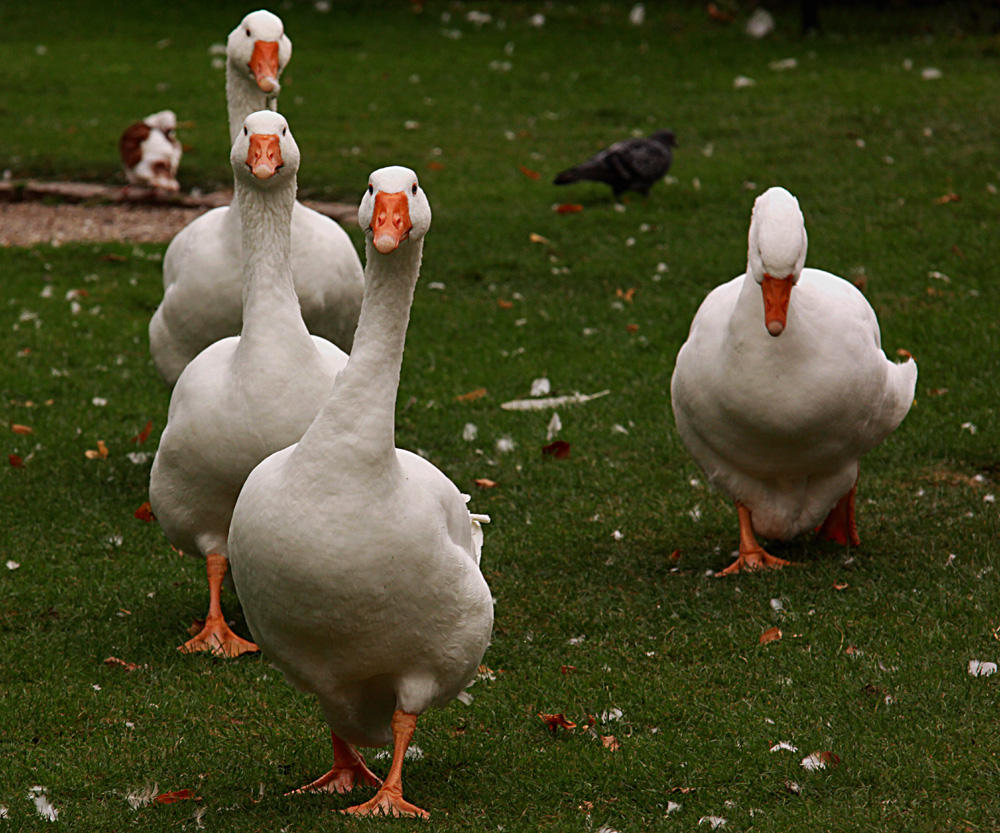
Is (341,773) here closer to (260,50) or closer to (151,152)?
(260,50)

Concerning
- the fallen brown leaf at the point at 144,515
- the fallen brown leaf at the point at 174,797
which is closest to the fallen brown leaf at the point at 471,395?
the fallen brown leaf at the point at 144,515

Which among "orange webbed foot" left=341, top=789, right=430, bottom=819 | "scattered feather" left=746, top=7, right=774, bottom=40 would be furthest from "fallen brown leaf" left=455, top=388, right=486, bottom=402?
"scattered feather" left=746, top=7, right=774, bottom=40

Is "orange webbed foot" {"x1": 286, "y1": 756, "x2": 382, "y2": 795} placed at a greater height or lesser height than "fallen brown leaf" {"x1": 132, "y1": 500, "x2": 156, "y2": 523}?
greater

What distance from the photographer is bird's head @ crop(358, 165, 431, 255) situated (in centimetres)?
341

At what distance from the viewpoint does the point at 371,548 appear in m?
3.48

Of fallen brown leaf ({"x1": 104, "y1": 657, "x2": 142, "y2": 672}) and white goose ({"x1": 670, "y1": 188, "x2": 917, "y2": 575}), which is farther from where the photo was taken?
white goose ({"x1": 670, "y1": 188, "x2": 917, "y2": 575})

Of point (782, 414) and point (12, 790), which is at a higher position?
point (782, 414)

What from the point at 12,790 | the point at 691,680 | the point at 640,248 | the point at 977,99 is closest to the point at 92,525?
the point at 12,790

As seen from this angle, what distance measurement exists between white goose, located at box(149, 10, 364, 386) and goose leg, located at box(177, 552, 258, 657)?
5.17 ft

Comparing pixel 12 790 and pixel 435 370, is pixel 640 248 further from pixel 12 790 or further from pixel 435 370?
pixel 12 790

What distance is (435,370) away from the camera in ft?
29.9

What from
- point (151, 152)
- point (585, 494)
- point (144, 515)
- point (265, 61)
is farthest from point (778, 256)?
point (151, 152)

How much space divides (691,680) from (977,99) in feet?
40.7

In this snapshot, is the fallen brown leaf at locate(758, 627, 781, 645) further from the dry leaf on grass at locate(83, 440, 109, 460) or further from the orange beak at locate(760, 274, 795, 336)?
the dry leaf on grass at locate(83, 440, 109, 460)
